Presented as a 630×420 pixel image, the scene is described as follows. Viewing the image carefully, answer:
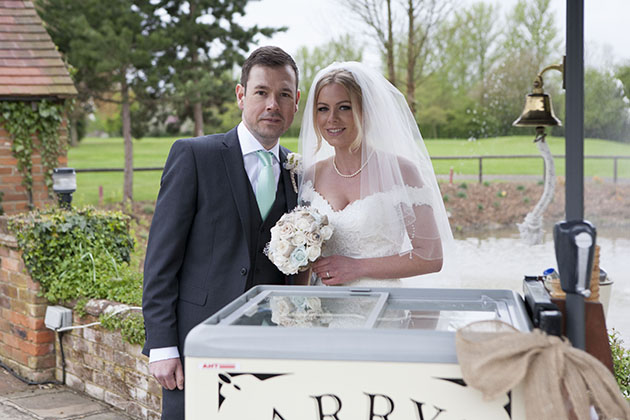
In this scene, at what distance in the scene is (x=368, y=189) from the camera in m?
3.27

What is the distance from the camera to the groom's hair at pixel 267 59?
2.88m

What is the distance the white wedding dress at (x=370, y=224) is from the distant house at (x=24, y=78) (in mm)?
5445

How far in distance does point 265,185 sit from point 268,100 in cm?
35

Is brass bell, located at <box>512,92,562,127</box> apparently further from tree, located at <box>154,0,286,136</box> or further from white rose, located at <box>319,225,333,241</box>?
tree, located at <box>154,0,286,136</box>

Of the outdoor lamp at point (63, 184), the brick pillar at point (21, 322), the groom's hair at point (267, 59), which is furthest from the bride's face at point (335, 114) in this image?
the outdoor lamp at point (63, 184)

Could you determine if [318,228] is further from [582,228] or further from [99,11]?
[99,11]

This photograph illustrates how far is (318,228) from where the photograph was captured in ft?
9.55

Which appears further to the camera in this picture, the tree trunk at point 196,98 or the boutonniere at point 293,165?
the tree trunk at point 196,98

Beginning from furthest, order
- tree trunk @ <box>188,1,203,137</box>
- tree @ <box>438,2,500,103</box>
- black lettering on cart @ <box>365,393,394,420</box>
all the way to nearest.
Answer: tree @ <box>438,2,500,103</box>
tree trunk @ <box>188,1,203,137</box>
black lettering on cart @ <box>365,393,394,420</box>

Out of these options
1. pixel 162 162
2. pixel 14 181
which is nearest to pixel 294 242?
pixel 14 181

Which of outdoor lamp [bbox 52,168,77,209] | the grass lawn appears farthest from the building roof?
the grass lawn

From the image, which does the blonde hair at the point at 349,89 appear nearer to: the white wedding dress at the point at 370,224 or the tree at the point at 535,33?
the white wedding dress at the point at 370,224

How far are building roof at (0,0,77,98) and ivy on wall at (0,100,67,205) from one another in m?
0.15

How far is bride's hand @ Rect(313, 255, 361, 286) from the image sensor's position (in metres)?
3.09
